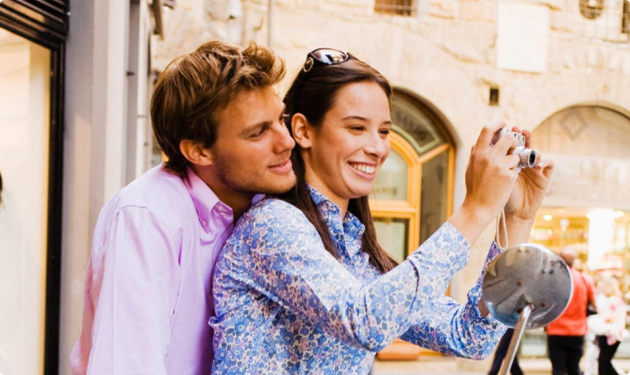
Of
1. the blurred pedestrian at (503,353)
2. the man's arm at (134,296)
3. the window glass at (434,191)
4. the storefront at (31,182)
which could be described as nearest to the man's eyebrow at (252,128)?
the man's arm at (134,296)

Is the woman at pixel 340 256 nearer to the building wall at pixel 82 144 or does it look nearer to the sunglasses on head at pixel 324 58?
the sunglasses on head at pixel 324 58

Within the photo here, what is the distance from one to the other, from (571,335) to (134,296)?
7.07m

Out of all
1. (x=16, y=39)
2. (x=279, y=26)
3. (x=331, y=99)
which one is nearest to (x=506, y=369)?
(x=331, y=99)

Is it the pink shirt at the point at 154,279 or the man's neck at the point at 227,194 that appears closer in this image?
the pink shirt at the point at 154,279

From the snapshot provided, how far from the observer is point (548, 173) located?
5.99ft

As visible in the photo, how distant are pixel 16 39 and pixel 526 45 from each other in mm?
8794

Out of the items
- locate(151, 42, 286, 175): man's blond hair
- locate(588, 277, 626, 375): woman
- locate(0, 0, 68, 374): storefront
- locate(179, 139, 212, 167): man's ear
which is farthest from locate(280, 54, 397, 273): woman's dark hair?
locate(588, 277, 626, 375): woman

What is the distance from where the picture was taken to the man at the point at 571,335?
771 cm

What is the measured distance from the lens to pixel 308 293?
1.51m

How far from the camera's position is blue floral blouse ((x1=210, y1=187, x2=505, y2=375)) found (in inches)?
57.6

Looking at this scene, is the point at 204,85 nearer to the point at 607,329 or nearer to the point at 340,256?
the point at 340,256

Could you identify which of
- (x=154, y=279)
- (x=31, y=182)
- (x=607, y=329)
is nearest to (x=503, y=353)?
(x=607, y=329)

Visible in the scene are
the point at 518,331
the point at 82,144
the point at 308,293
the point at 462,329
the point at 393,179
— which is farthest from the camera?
the point at 393,179

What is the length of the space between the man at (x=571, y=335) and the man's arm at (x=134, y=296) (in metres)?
6.80
